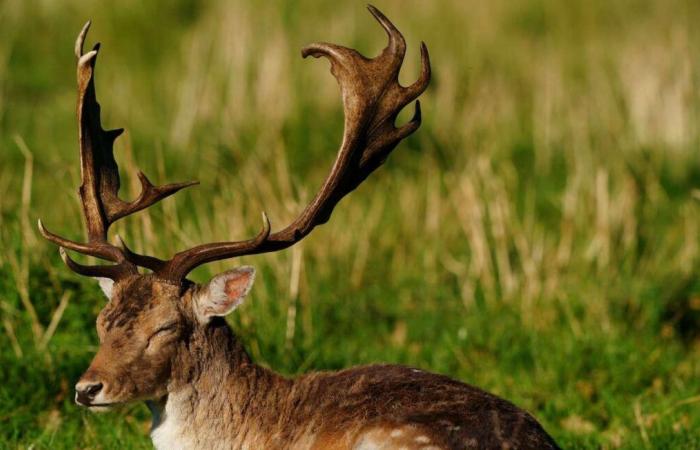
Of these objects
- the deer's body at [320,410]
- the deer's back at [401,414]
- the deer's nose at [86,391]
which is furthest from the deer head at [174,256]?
the deer's back at [401,414]

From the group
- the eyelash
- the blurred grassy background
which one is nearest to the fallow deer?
the eyelash

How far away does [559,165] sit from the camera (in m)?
10.7

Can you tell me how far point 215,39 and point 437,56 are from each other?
7.77ft

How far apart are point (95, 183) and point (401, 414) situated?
1.74m

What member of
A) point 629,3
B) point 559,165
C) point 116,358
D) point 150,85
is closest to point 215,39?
point 150,85

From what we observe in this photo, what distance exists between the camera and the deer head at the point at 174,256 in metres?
5.06

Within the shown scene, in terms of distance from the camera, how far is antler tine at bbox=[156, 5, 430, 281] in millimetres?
5426

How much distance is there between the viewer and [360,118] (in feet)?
18.1

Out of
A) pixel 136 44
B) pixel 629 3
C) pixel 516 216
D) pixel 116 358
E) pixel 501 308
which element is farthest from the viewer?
pixel 629 3

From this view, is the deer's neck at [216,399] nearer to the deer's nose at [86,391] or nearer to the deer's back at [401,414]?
the deer's back at [401,414]

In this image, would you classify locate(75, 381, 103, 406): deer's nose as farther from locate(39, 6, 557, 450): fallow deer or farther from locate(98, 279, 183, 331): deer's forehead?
locate(98, 279, 183, 331): deer's forehead

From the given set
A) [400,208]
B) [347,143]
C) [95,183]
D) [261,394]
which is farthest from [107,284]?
[400,208]

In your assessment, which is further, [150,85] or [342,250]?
[150,85]

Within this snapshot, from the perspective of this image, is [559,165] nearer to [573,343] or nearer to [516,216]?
[516,216]
